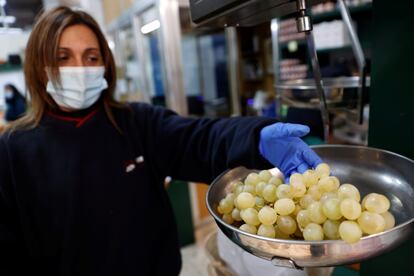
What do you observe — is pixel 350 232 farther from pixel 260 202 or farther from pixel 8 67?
pixel 8 67

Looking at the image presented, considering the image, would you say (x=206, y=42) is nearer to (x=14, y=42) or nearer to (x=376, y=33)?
(x=376, y=33)

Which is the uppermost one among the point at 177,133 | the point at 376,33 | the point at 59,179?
the point at 376,33

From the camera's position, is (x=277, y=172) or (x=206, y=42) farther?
(x=206, y=42)

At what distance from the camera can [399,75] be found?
66 centimetres

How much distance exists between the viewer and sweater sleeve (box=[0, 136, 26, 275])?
94 centimetres

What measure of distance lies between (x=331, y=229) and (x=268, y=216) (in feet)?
0.32

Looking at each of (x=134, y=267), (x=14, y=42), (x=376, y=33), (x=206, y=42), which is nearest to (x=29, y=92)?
(x=134, y=267)

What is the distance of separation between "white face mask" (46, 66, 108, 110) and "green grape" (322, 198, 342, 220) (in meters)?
0.89

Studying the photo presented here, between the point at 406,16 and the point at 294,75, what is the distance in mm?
2371

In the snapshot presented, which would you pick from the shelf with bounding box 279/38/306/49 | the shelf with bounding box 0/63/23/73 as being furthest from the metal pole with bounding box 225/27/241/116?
the shelf with bounding box 0/63/23/73

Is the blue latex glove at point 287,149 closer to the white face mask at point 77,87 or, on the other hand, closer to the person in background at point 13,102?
the white face mask at point 77,87

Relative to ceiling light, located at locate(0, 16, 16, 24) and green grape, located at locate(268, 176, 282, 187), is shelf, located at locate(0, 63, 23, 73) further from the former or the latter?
green grape, located at locate(268, 176, 282, 187)

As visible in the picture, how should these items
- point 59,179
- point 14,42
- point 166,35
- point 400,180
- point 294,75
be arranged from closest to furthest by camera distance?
point 400,180
point 59,179
point 166,35
point 294,75
point 14,42

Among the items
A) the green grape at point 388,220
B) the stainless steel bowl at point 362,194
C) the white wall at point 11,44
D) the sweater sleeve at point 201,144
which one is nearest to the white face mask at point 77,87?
the sweater sleeve at point 201,144
